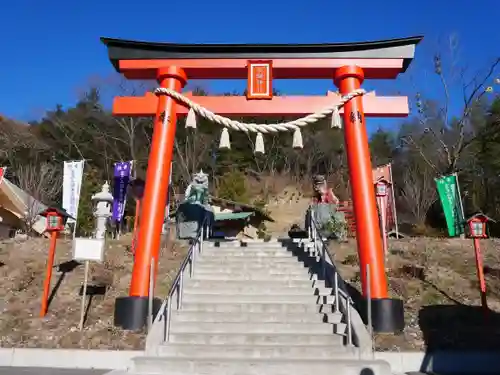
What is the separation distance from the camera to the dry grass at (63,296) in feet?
25.2

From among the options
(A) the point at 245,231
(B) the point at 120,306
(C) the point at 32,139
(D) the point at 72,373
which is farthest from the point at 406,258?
(C) the point at 32,139

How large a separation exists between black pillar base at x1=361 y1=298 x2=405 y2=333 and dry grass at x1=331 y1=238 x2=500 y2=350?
0.16 meters

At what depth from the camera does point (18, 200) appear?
2195 cm

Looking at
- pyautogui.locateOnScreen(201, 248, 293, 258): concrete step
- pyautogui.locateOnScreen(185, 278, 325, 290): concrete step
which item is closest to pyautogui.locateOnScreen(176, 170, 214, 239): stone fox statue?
pyautogui.locateOnScreen(201, 248, 293, 258): concrete step

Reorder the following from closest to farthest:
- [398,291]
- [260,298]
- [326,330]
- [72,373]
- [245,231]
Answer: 1. [72,373]
2. [326,330]
3. [260,298]
4. [398,291]
5. [245,231]

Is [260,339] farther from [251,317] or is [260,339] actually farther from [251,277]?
[251,277]

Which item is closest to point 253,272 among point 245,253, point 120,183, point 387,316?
point 245,253

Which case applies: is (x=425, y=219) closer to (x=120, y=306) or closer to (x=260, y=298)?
(x=260, y=298)

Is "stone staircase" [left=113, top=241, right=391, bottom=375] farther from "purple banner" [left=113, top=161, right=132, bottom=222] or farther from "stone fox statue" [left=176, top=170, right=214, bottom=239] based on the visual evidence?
"purple banner" [left=113, top=161, right=132, bottom=222]

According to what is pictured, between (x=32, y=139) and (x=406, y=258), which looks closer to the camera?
(x=406, y=258)

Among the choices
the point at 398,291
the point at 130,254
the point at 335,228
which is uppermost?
the point at 335,228

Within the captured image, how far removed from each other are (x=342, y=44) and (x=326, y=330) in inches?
235

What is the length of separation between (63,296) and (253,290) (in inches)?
168

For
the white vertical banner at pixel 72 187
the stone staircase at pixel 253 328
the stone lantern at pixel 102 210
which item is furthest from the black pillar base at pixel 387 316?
the white vertical banner at pixel 72 187
